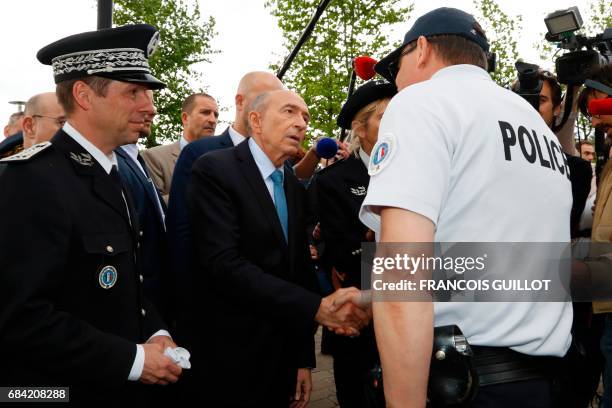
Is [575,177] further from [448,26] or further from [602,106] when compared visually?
[448,26]

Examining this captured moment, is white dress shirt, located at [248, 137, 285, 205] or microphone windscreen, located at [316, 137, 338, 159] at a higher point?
microphone windscreen, located at [316, 137, 338, 159]

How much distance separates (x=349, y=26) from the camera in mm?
20266

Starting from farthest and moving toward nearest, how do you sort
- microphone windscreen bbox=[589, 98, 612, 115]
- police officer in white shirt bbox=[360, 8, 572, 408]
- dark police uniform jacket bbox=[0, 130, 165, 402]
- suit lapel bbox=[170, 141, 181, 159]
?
1. suit lapel bbox=[170, 141, 181, 159]
2. microphone windscreen bbox=[589, 98, 612, 115]
3. dark police uniform jacket bbox=[0, 130, 165, 402]
4. police officer in white shirt bbox=[360, 8, 572, 408]

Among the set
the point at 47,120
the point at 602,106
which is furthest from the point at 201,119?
the point at 602,106

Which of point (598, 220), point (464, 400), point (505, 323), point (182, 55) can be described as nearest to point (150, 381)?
point (464, 400)

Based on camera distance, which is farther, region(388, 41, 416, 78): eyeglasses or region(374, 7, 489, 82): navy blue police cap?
region(388, 41, 416, 78): eyeglasses

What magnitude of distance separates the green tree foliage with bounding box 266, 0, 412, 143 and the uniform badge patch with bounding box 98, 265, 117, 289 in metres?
17.5

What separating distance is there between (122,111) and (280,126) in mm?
918

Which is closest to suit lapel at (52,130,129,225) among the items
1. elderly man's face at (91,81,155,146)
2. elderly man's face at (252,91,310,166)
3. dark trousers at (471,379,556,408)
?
elderly man's face at (91,81,155,146)

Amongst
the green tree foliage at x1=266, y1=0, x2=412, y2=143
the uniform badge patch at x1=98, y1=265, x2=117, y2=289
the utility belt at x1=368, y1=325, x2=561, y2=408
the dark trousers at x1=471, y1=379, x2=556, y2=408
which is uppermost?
the green tree foliage at x1=266, y1=0, x2=412, y2=143

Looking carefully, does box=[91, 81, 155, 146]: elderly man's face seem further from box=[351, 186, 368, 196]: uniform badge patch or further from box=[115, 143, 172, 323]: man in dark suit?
box=[351, 186, 368, 196]: uniform badge patch

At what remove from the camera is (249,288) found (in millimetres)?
2348

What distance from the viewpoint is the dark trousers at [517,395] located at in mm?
1485

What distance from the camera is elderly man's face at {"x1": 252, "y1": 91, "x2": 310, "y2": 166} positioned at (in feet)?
9.34
